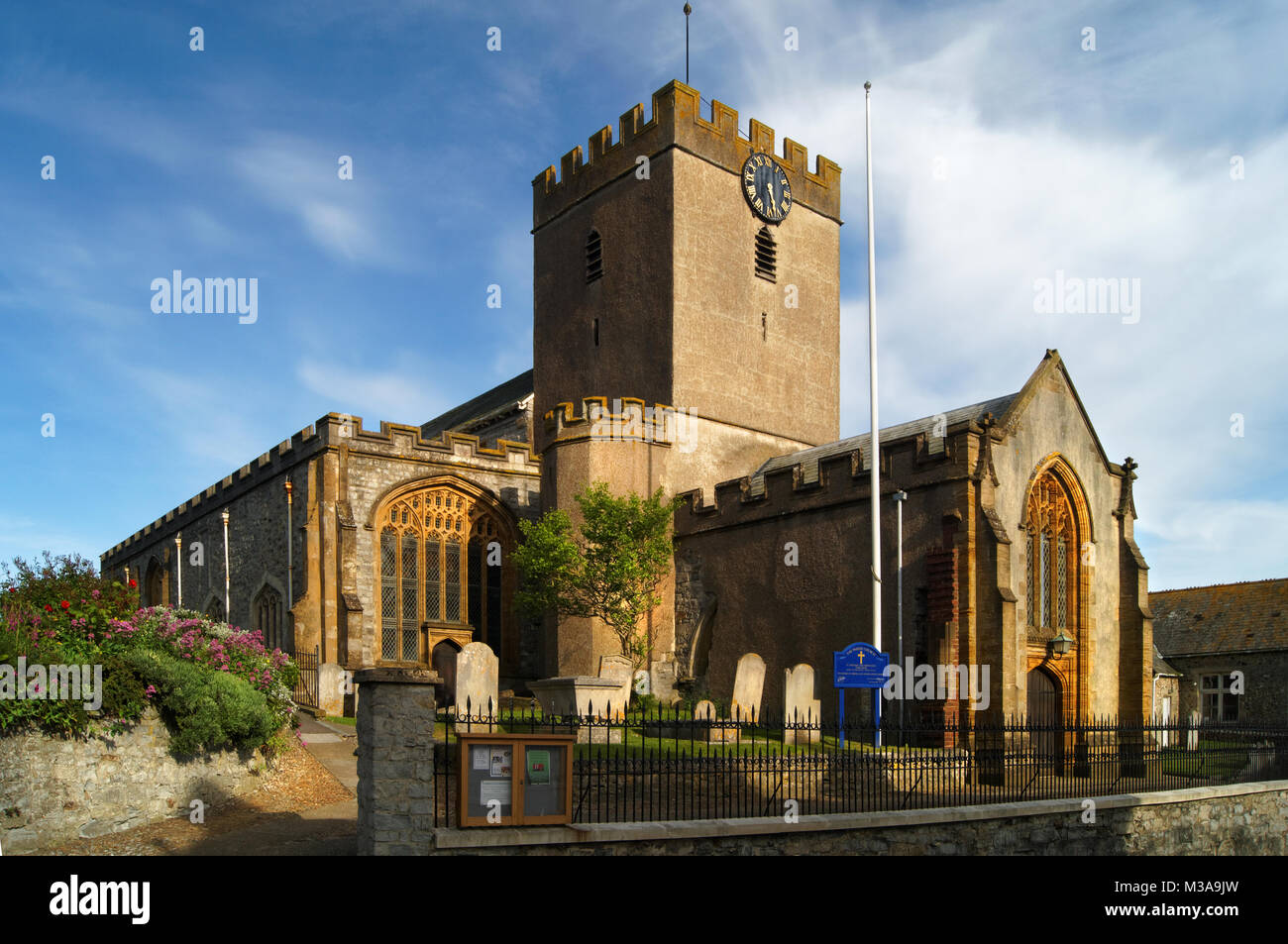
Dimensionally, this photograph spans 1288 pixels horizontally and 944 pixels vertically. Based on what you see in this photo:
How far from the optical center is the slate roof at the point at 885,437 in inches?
927

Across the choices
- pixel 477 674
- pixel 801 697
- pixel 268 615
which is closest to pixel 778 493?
pixel 801 697

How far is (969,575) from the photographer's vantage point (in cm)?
2105

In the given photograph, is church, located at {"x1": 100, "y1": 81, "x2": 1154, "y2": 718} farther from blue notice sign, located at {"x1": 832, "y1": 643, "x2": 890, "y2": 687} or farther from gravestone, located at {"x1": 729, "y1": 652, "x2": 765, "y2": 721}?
gravestone, located at {"x1": 729, "y1": 652, "x2": 765, "y2": 721}

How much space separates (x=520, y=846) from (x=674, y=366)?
1989 centimetres

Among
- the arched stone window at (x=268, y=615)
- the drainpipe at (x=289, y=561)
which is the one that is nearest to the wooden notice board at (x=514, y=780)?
the drainpipe at (x=289, y=561)

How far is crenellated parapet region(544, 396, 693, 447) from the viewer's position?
27.2m

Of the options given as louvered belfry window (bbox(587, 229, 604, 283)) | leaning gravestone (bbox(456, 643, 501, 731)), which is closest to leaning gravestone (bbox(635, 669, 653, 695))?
leaning gravestone (bbox(456, 643, 501, 731))

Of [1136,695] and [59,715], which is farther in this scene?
[1136,695]

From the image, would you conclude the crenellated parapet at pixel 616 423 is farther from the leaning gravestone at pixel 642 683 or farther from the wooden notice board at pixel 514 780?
the wooden notice board at pixel 514 780

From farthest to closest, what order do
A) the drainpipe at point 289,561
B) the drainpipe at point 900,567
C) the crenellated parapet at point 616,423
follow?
the crenellated parapet at point 616,423 → the drainpipe at point 289,561 → the drainpipe at point 900,567

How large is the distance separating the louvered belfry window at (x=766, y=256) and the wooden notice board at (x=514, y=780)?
76.0 ft
